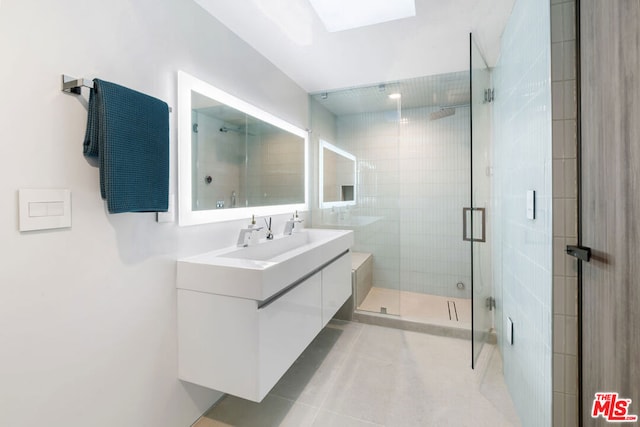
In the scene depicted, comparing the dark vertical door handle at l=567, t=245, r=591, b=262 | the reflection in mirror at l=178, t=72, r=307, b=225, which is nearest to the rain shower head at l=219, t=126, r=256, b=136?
the reflection in mirror at l=178, t=72, r=307, b=225

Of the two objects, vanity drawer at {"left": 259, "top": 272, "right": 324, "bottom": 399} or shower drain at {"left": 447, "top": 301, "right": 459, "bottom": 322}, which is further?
shower drain at {"left": 447, "top": 301, "right": 459, "bottom": 322}

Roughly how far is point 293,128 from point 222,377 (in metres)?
2.11

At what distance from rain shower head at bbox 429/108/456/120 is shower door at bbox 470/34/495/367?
1.05m

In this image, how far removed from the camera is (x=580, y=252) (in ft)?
3.55

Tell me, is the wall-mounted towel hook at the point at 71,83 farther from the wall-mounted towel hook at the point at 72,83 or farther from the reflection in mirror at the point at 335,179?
the reflection in mirror at the point at 335,179

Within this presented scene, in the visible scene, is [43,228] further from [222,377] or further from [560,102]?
[560,102]

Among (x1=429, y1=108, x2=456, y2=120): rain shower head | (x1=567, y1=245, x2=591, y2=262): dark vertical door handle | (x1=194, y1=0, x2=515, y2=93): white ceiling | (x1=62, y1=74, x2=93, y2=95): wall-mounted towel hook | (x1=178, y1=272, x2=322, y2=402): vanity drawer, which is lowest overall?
(x1=178, y1=272, x2=322, y2=402): vanity drawer

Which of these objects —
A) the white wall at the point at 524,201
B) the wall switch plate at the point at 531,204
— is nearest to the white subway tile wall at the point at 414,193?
the white wall at the point at 524,201

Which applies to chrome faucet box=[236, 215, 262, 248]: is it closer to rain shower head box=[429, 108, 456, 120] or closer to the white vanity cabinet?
the white vanity cabinet

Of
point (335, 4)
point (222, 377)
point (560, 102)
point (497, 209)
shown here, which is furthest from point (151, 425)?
point (497, 209)

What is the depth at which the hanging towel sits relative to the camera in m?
1.08

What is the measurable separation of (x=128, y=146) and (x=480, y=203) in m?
2.25

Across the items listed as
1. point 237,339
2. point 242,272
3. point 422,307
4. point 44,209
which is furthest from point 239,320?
point 422,307

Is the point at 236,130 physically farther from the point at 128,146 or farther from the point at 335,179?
the point at 335,179
